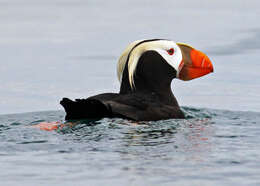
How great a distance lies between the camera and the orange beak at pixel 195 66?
9.29m

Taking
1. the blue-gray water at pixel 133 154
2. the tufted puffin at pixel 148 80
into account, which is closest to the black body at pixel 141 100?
the tufted puffin at pixel 148 80

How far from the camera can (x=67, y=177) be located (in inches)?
179

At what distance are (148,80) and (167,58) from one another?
1.82ft

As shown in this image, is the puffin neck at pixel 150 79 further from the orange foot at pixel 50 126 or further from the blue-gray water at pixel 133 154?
the orange foot at pixel 50 126

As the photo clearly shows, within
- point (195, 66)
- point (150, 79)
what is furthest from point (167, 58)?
point (195, 66)

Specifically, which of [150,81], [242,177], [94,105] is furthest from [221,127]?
[242,177]

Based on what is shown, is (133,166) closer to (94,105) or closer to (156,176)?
(156,176)

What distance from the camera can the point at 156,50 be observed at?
28.7ft

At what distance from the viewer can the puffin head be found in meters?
8.56

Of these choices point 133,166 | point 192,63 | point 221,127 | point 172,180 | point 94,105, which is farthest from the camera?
point 192,63

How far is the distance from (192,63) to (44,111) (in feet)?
11.5

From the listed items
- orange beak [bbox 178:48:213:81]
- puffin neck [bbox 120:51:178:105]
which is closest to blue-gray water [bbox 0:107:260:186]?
puffin neck [bbox 120:51:178:105]

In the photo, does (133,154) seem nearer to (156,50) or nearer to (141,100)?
(141,100)

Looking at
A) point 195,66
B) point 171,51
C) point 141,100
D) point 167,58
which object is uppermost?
point 171,51
